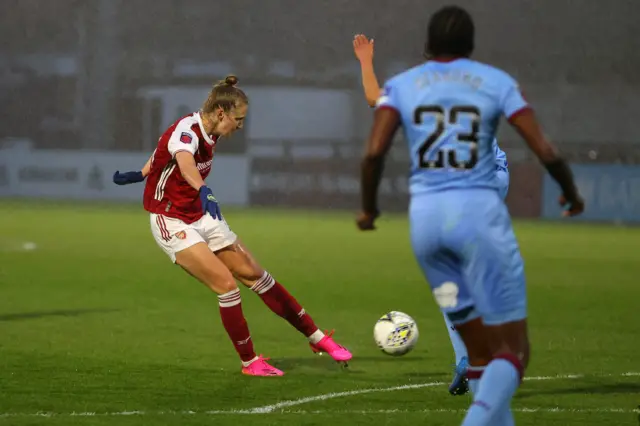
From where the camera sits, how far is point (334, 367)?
8.84 m

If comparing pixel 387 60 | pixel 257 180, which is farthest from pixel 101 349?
pixel 387 60

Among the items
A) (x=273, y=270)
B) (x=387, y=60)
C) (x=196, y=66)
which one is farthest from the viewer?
(x=196, y=66)

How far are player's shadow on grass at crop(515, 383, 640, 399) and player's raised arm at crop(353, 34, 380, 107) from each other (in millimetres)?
2147

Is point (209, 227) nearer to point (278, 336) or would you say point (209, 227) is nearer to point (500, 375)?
point (278, 336)

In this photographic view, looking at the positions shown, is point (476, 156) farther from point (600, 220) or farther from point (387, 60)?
point (387, 60)

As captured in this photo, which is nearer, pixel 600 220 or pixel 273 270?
pixel 273 270

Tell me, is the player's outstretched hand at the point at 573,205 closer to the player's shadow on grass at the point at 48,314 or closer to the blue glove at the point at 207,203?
the blue glove at the point at 207,203

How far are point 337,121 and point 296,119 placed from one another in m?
1.35

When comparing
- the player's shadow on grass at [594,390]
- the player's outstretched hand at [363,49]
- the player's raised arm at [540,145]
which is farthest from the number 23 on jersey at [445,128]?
the player's shadow on grass at [594,390]

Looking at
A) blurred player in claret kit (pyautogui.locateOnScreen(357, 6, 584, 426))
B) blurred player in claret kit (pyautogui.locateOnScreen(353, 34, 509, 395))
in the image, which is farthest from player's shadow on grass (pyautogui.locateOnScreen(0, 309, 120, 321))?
A: blurred player in claret kit (pyautogui.locateOnScreen(357, 6, 584, 426))

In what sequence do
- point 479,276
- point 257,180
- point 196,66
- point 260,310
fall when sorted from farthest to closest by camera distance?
1. point 196,66
2. point 257,180
3. point 260,310
4. point 479,276

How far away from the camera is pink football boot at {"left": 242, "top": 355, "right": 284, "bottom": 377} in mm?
8328

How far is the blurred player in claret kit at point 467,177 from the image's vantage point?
496 centimetres

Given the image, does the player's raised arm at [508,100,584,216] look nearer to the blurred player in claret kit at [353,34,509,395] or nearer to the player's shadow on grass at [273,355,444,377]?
the blurred player in claret kit at [353,34,509,395]
